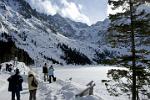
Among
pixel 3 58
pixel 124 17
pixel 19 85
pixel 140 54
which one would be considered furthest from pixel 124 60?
pixel 3 58

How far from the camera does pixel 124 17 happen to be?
25891 millimetres

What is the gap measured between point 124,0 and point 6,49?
13411 centimetres

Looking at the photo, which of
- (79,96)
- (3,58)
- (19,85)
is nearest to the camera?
(19,85)

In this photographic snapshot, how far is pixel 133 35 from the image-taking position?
2580cm

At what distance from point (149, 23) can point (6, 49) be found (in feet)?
444

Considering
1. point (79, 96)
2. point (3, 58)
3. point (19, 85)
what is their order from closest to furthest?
point (19, 85) < point (79, 96) < point (3, 58)

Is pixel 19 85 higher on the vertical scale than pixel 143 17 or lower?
lower

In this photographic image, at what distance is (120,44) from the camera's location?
26.6 meters

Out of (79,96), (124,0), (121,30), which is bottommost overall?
(79,96)

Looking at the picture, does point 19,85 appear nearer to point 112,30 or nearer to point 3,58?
point 112,30

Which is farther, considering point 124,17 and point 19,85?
point 124,17

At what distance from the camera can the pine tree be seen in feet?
83.8

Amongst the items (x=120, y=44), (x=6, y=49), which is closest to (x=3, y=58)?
(x=6, y=49)

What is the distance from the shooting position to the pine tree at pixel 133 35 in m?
25.5
